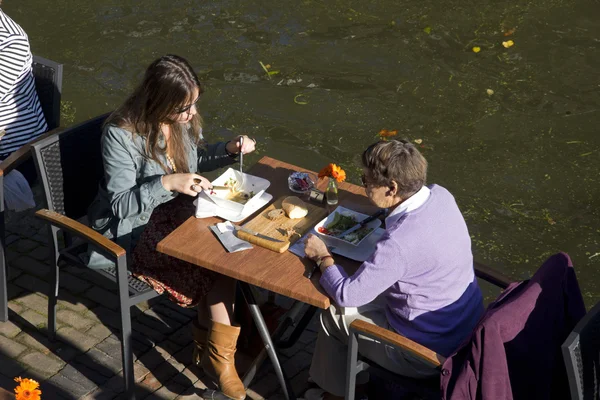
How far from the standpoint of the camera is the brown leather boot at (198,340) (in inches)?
169

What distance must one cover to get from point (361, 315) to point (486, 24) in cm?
547

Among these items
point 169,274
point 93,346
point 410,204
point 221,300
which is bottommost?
point 93,346

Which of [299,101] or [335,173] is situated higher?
[335,173]

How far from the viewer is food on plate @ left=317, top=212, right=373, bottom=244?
3754 millimetres

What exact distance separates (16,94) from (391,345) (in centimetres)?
276

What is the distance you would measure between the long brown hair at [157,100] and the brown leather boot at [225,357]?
879 millimetres

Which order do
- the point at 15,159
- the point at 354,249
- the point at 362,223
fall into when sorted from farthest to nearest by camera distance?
the point at 15,159 → the point at 362,223 → the point at 354,249

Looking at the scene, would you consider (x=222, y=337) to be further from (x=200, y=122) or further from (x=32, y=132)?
(x=32, y=132)

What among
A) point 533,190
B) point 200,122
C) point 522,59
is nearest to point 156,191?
point 200,122

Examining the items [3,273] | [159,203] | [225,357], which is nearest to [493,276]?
[225,357]

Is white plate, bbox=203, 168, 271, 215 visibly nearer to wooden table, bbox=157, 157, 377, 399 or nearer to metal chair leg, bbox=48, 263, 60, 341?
wooden table, bbox=157, 157, 377, 399

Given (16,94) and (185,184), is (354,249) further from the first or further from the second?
(16,94)

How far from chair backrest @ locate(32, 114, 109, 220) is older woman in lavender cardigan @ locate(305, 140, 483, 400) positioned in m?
1.40

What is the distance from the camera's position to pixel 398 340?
324 cm
